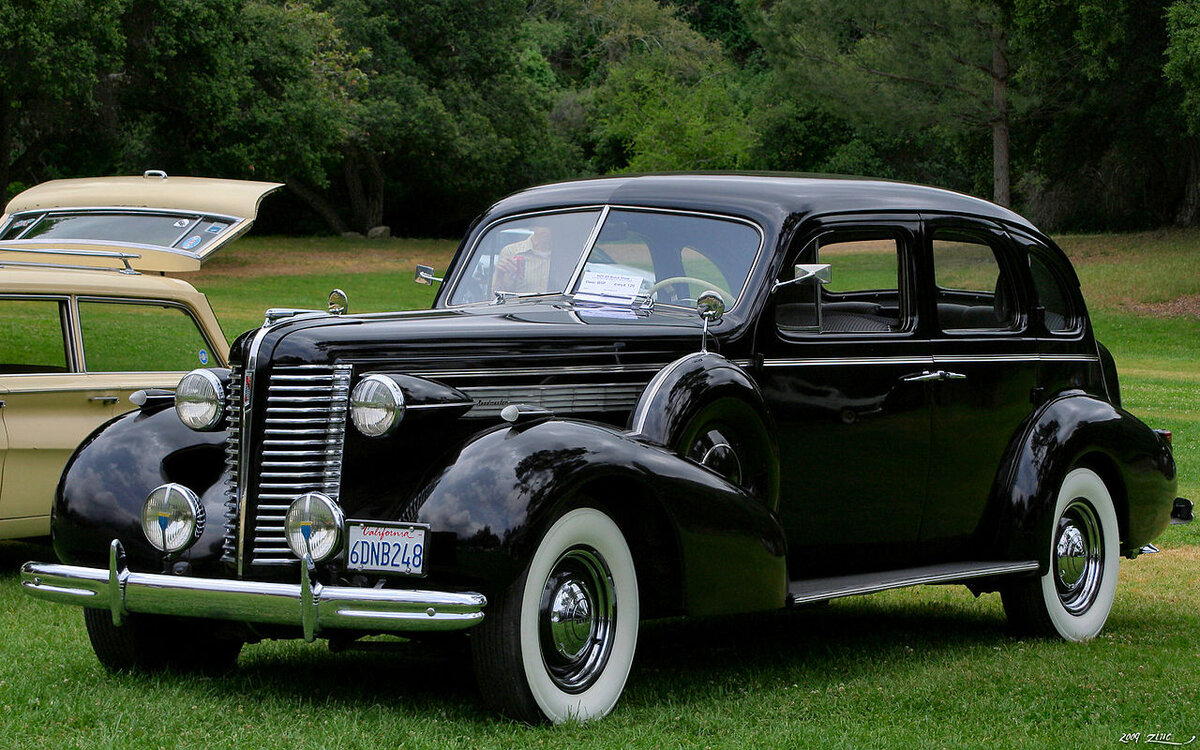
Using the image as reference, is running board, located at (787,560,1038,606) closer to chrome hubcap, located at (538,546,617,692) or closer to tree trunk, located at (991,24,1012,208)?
chrome hubcap, located at (538,546,617,692)

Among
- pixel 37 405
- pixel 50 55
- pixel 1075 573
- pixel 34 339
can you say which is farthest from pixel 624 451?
pixel 50 55

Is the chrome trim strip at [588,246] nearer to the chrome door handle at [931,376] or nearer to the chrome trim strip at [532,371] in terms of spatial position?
the chrome trim strip at [532,371]

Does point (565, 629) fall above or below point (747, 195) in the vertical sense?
below

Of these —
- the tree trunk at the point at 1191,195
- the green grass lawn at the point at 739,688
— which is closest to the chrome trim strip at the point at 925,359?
the green grass lawn at the point at 739,688

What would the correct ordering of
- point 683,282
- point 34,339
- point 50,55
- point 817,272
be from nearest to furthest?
1. point 817,272
2. point 683,282
3. point 34,339
4. point 50,55

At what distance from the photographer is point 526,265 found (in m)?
6.34

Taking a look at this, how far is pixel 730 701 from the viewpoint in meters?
5.16

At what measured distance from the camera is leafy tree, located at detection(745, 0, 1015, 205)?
3878 cm

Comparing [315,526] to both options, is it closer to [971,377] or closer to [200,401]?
[200,401]

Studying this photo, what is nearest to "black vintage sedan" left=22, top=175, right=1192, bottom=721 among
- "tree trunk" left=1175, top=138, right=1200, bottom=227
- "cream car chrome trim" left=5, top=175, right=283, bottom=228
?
"cream car chrome trim" left=5, top=175, right=283, bottom=228

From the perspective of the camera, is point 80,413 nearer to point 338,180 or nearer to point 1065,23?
point 1065,23

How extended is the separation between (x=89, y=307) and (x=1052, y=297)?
532 centimetres

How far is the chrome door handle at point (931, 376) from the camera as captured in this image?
20.6 ft

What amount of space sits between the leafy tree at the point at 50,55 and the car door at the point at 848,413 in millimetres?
27373
